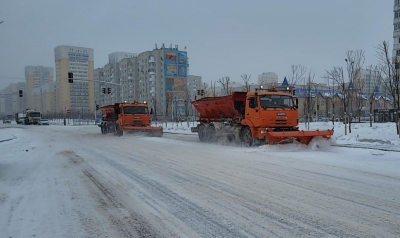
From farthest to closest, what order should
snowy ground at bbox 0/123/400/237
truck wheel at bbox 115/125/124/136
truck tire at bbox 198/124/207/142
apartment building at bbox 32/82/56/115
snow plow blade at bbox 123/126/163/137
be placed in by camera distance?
apartment building at bbox 32/82/56/115
truck wheel at bbox 115/125/124/136
snow plow blade at bbox 123/126/163/137
truck tire at bbox 198/124/207/142
snowy ground at bbox 0/123/400/237

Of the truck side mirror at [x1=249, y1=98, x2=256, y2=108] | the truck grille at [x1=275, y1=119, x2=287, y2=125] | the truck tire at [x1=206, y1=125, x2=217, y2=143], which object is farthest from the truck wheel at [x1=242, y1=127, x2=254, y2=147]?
the truck tire at [x1=206, y1=125, x2=217, y2=143]

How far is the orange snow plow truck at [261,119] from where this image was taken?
13.5 meters

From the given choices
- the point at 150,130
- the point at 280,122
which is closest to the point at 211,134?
the point at 280,122

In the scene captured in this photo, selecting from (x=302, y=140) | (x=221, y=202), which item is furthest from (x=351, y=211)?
(x=302, y=140)

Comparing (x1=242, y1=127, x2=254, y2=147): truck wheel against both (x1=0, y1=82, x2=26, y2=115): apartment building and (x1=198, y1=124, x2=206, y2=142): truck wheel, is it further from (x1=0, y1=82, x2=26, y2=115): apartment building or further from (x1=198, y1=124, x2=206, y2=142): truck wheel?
(x1=0, y1=82, x2=26, y2=115): apartment building

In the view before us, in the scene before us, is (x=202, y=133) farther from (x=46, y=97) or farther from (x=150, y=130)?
(x=46, y=97)

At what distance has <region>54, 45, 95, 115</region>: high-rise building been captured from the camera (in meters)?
116

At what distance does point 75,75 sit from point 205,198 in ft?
396

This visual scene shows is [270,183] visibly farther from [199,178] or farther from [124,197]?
[124,197]

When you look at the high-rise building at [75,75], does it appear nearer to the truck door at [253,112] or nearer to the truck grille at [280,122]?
the truck door at [253,112]

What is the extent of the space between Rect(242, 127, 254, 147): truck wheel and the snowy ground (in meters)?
4.44

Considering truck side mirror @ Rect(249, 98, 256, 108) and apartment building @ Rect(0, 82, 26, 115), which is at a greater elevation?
apartment building @ Rect(0, 82, 26, 115)

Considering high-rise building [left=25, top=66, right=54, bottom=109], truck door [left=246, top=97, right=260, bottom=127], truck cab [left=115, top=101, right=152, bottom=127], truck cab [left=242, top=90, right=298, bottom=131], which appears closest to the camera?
truck cab [left=242, top=90, right=298, bottom=131]

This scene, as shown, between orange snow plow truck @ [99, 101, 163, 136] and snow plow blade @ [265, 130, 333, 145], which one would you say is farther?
orange snow plow truck @ [99, 101, 163, 136]
